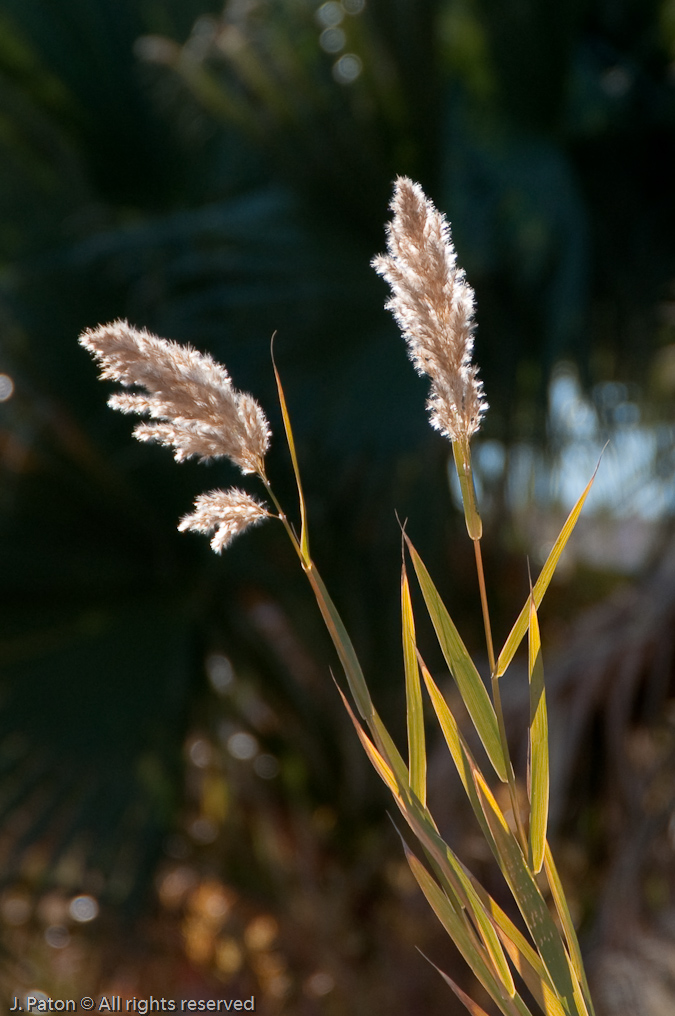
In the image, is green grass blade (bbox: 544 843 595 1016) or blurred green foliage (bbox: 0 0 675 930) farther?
blurred green foliage (bbox: 0 0 675 930)

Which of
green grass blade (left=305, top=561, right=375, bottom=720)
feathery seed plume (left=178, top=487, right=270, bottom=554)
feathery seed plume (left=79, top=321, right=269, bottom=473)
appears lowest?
green grass blade (left=305, top=561, right=375, bottom=720)

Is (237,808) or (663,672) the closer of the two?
(663,672)

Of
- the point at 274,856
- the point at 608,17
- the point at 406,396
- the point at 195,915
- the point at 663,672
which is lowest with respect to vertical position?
the point at 195,915

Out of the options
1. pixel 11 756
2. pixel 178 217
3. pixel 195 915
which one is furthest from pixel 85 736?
pixel 178 217

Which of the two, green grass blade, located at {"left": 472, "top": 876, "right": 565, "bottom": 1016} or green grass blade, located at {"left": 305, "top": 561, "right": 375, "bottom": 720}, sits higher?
green grass blade, located at {"left": 305, "top": 561, "right": 375, "bottom": 720}

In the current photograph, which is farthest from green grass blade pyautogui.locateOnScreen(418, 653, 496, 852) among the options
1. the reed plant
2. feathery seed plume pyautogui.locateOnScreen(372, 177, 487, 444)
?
feathery seed plume pyautogui.locateOnScreen(372, 177, 487, 444)

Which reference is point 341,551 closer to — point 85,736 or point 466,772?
point 85,736

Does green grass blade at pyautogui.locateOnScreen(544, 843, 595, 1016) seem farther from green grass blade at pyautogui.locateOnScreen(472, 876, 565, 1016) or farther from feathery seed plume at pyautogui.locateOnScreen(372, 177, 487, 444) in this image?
→ feathery seed plume at pyautogui.locateOnScreen(372, 177, 487, 444)

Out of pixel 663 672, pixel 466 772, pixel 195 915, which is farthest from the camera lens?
A: pixel 195 915
